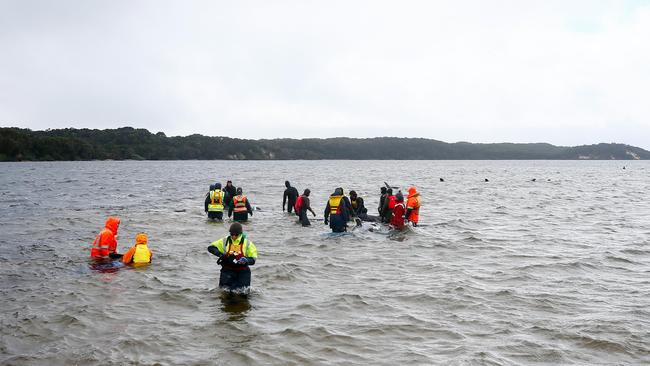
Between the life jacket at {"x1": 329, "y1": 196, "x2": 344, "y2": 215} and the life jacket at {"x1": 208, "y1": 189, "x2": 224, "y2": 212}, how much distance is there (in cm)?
598

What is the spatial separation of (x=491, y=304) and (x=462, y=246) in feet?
24.8

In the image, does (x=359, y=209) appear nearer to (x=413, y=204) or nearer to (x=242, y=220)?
(x=413, y=204)

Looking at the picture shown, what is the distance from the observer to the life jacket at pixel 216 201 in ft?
76.6

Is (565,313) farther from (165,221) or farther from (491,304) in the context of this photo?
(165,221)

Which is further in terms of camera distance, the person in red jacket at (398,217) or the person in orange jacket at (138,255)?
the person in red jacket at (398,217)

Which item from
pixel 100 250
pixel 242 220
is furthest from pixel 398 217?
pixel 100 250

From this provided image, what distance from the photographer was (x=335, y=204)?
762 inches

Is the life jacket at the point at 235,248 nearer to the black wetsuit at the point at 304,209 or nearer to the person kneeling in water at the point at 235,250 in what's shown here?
the person kneeling in water at the point at 235,250

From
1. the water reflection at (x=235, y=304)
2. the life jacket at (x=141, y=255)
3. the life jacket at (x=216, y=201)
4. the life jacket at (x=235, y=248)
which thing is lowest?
the water reflection at (x=235, y=304)

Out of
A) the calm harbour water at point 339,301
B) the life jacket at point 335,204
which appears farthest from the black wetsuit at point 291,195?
the life jacket at point 335,204

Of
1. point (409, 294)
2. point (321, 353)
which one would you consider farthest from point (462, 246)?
point (321, 353)

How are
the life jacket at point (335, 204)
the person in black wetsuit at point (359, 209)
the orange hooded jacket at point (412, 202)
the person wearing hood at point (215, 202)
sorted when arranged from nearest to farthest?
the life jacket at point (335, 204) → the orange hooded jacket at point (412, 202) → the person in black wetsuit at point (359, 209) → the person wearing hood at point (215, 202)

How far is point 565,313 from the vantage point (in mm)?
10648

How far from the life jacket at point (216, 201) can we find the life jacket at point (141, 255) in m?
9.07
